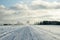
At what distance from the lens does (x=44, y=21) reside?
162750 millimetres
